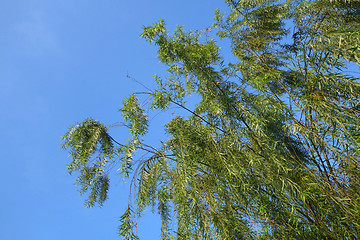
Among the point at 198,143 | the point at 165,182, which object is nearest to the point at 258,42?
the point at 198,143

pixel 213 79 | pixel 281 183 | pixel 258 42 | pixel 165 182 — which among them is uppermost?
pixel 258 42

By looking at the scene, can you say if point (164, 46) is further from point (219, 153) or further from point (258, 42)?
point (258, 42)

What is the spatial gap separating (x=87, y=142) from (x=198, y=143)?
3.71 feet

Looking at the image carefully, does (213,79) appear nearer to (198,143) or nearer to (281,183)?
(198,143)

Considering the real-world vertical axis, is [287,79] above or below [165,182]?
above

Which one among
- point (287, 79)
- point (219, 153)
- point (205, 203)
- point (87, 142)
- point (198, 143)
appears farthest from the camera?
point (287, 79)

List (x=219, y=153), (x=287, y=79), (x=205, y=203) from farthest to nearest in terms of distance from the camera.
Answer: (x=287, y=79) → (x=219, y=153) → (x=205, y=203)

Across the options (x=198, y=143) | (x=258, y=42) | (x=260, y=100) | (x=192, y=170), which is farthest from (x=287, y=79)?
(x=192, y=170)

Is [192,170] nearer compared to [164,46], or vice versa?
[192,170]

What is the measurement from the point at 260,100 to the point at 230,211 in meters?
1.02

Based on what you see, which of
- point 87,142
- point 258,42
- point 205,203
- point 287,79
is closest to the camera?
point 205,203

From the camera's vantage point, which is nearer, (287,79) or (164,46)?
(164,46)

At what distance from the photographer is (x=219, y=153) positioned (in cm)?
228

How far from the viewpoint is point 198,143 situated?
2500 millimetres
